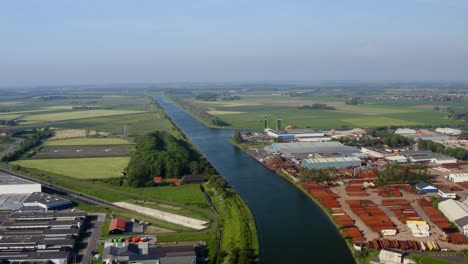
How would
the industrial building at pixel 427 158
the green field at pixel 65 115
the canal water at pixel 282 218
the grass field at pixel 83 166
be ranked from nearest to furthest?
the canal water at pixel 282 218, the grass field at pixel 83 166, the industrial building at pixel 427 158, the green field at pixel 65 115

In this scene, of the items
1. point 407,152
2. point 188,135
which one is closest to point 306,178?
point 407,152

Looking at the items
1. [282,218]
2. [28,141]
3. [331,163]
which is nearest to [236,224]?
[282,218]

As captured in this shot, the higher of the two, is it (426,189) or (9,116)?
(9,116)

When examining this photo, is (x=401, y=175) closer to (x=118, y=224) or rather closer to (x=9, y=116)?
(x=118, y=224)

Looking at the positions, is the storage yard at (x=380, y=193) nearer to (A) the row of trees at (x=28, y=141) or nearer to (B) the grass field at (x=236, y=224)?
(B) the grass field at (x=236, y=224)

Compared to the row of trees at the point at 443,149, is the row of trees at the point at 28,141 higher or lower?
higher

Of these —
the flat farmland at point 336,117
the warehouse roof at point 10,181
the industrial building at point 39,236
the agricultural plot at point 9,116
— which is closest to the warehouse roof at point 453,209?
the industrial building at point 39,236

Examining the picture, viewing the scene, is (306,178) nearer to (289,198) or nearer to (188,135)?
(289,198)

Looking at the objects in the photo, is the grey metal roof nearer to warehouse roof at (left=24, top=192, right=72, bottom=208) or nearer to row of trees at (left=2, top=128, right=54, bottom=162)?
warehouse roof at (left=24, top=192, right=72, bottom=208)
